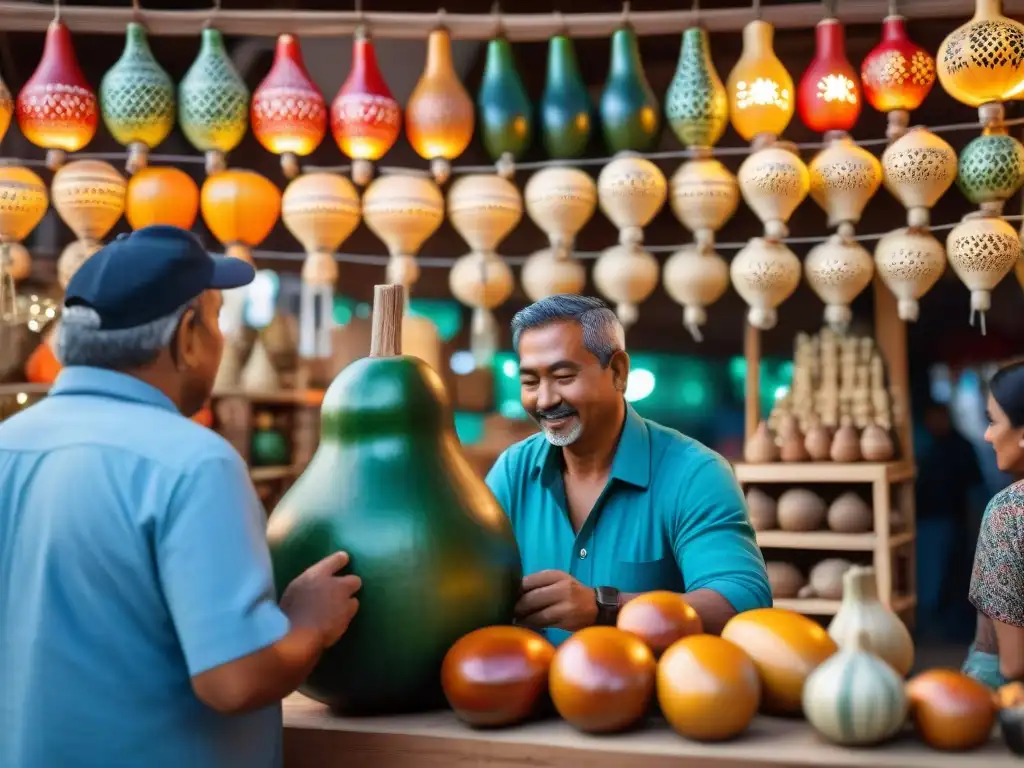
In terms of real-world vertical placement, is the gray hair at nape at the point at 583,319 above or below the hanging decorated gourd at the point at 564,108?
below

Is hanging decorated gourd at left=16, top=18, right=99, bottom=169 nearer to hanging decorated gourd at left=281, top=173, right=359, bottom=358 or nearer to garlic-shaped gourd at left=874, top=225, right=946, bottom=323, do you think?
hanging decorated gourd at left=281, top=173, right=359, bottom=358

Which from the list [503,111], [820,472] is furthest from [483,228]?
[820,472]

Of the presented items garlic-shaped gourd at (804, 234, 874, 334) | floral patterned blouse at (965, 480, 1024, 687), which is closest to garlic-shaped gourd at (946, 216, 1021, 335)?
garlic-shaped gourd at (804, 234, 874, 334)

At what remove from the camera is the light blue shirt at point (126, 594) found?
45.1 inches

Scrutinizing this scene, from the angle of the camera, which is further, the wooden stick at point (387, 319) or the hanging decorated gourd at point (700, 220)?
the hanging decorated gourd at point (700, 220)

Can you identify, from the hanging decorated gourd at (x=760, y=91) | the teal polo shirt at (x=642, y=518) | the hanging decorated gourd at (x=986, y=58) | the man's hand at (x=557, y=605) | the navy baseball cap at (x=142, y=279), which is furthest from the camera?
the hanging decorated gourd at (x=760, y=91)

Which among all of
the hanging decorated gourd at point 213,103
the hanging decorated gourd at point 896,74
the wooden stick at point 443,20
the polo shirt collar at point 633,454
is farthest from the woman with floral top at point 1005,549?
the hanging decorated gourd at point 213,103

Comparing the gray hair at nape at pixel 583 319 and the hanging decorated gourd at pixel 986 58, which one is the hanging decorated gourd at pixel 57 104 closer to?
the gray hair at nape at pixel 583 319

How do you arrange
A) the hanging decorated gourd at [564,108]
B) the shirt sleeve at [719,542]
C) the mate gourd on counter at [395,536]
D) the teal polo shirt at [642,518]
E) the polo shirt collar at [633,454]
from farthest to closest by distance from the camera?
the hanging decorated gourd at [564,108] → the polo shirt collar at [633,454] → the teal polo shirt at [642,518] → the shirt sleeve at [719,542] → the mate gourd on counter at [395,536]

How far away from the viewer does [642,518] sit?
197 centimetres

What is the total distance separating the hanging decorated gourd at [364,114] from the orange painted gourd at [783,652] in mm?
2012

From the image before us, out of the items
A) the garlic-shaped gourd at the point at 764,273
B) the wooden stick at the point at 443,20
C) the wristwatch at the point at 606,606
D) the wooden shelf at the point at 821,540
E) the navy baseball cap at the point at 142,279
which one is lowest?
the wooden shelf at the point at 821,540

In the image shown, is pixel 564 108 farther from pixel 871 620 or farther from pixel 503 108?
pixel 871 620

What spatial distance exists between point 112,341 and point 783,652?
82 cm
